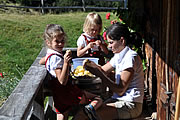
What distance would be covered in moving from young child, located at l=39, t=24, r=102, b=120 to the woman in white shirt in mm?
174

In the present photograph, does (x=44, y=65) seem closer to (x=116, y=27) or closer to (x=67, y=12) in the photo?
(x=116, y=27)

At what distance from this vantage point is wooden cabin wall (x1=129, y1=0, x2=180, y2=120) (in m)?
2.67

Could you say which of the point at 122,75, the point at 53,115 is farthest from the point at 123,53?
the point at 53,115

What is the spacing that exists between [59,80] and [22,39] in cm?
729

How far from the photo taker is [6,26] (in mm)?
11227

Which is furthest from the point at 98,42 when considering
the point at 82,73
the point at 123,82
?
the point at 123,82

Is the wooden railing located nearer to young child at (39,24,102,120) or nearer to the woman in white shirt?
young child at (39,24,102,120)

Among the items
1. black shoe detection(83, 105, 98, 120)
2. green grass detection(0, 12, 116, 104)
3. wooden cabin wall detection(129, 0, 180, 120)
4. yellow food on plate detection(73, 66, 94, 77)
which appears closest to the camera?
wooden cabin wall detection(129, 0, 180, 120)

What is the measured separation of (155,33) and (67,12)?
12399mm

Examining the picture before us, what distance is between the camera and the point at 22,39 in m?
10.2

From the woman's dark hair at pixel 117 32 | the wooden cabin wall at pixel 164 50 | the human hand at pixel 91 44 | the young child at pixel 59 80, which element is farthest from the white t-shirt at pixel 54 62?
the wooden cabin wall at pixel 164 50

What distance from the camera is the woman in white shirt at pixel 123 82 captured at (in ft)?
9.97

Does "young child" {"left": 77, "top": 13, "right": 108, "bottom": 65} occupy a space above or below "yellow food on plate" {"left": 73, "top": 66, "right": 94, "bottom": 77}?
above

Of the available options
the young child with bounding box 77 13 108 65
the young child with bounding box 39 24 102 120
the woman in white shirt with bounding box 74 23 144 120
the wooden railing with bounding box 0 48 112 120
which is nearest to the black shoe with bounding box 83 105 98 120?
the woman in white shirt with bounding box 74 23 144 120
